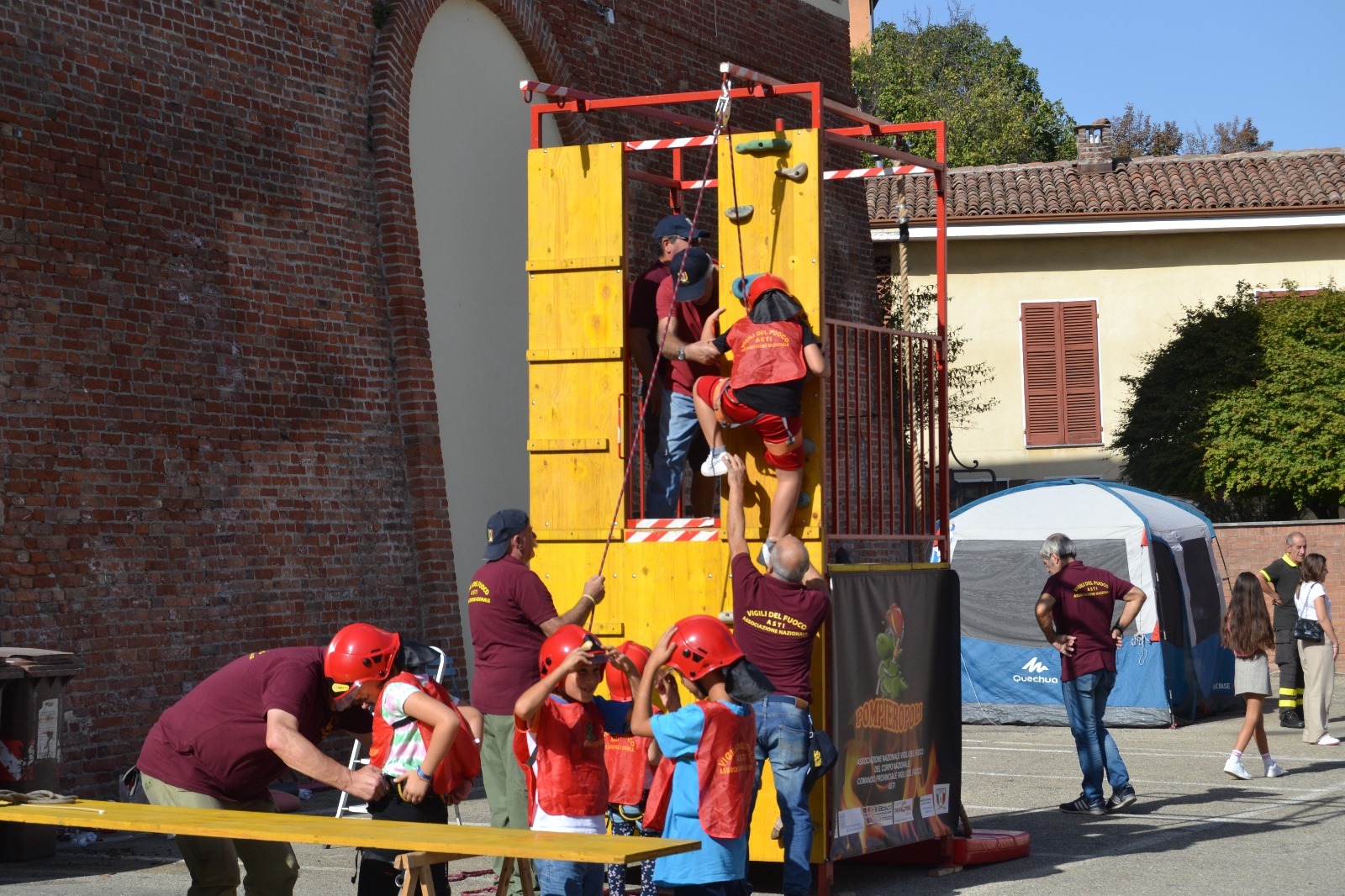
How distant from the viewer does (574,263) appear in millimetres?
9961

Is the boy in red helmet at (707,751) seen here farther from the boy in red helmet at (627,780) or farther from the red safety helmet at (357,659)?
the red safety helmet at (357,659)

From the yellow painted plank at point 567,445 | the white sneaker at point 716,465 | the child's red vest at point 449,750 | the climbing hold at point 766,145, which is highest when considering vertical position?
→ the climbing hold at point 766,145

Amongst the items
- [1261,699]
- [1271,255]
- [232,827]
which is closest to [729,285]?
[232,827]

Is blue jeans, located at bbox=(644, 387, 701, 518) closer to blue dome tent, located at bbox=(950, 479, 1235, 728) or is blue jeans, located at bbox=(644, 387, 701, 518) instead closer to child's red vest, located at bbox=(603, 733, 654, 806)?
child's red vest, located at bbox=(603, 733, 654, 806)

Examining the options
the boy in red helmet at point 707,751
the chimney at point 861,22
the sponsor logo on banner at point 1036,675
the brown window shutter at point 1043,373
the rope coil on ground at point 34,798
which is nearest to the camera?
the boy in red helmet at point 707,751

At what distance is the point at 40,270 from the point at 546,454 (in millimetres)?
3891

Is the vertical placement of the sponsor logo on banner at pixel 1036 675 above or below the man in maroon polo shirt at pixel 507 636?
below

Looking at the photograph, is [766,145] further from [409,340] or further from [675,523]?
[409,340]

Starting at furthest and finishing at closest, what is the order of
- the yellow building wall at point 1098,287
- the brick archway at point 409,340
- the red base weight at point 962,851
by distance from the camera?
1. the yellow building wall at point 1098,287
2. the brick archway at point 409,340
3. the red base weight at point 962,851

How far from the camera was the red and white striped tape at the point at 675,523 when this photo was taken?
9.55 m

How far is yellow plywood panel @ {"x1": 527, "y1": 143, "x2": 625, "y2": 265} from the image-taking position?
9.87m

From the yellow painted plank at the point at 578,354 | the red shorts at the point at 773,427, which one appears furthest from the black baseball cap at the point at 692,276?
the red shorts at the point at 773,427

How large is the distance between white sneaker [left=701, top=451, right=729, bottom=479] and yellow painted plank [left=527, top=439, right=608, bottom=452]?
74cm

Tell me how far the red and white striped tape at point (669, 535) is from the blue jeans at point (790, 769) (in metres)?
1.37
